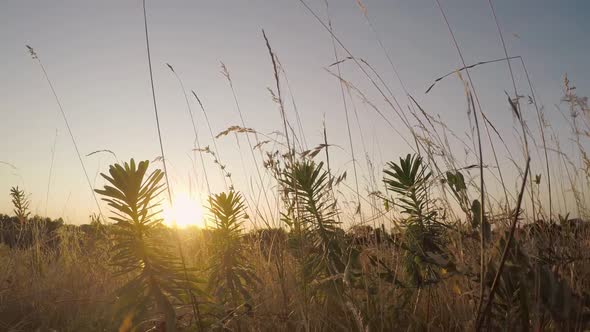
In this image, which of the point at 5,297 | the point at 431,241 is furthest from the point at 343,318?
the point at 5,297

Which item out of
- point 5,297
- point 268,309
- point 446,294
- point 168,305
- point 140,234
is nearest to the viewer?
point 168,305

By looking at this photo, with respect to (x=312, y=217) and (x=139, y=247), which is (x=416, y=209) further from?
(x=139, y=247)

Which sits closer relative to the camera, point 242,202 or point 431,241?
point 431,241

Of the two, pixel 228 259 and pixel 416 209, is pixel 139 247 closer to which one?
pixel 228 259

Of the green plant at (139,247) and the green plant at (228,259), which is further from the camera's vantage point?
the green plant at (228,259)

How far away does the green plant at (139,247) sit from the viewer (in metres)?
1.72

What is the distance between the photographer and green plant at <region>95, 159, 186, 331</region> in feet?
5.66

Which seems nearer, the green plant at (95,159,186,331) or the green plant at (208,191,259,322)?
the green plant at (95,159,186,331)

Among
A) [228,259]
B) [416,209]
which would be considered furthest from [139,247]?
[416,209]

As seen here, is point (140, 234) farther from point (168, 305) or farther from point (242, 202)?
point (242, 202)

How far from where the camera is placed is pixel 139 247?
1.79 metres

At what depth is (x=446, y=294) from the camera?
2.00 meters

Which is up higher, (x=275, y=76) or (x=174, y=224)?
(x=275, y=76)

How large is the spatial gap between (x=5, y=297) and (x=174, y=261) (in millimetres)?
2008
